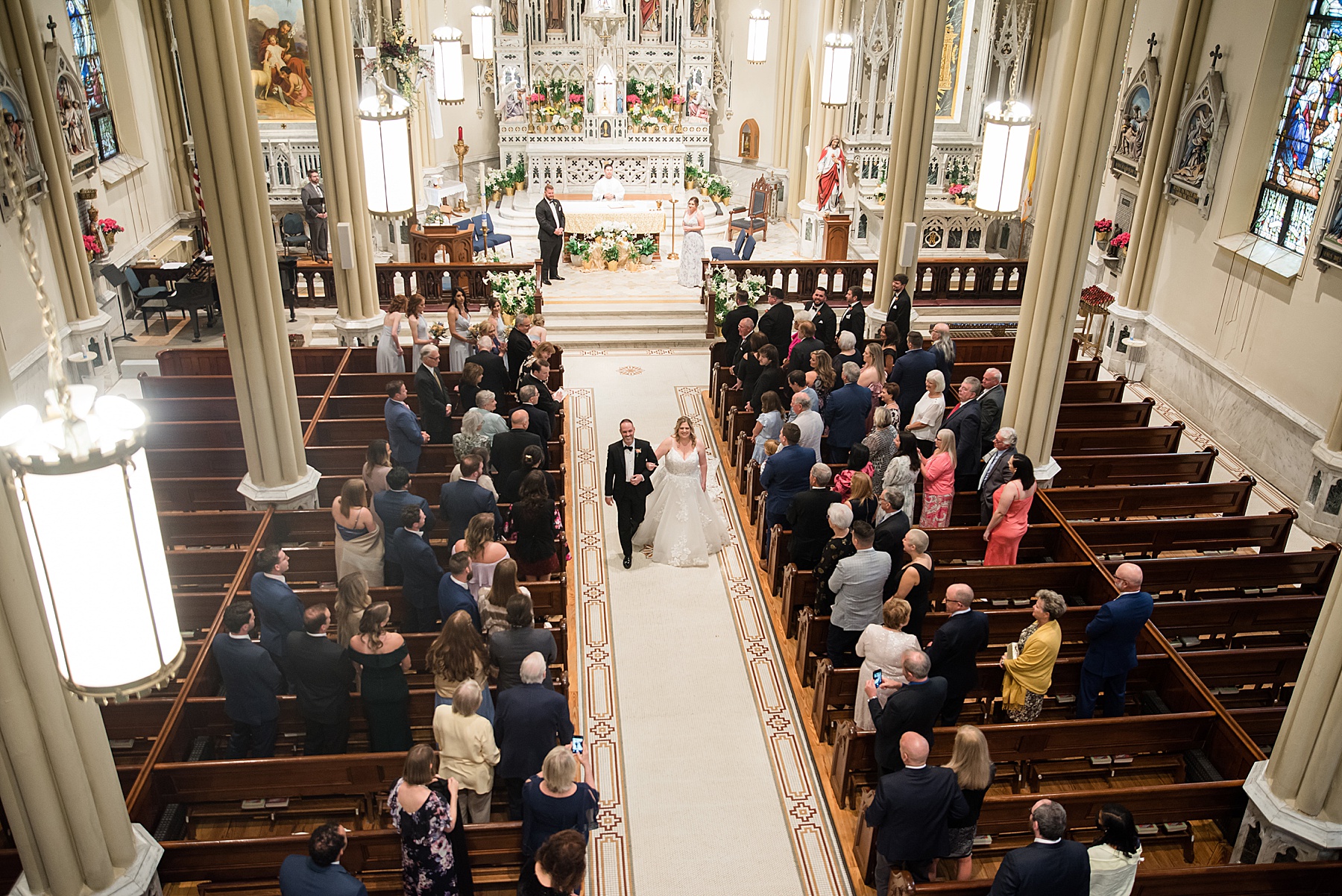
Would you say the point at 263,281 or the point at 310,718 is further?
the point at 263,281

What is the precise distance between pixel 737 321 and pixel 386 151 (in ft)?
15.3

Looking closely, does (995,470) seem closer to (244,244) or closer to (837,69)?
(244,244)

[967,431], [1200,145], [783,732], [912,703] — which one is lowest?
[783,732]

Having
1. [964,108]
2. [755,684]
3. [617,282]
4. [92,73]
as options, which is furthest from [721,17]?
[755,684]

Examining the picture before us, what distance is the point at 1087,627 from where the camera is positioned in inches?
268

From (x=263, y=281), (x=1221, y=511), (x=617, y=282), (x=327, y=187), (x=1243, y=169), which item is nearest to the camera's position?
(x=263, y=281)

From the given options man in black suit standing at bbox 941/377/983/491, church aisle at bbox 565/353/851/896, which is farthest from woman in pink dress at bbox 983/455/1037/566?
church aisle at bbox 565/353/851/896

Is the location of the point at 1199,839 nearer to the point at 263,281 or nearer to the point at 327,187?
the point at 263,281

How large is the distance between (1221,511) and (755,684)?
495 centimetres

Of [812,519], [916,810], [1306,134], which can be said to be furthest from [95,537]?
[1306,134]

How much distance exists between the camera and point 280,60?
19.2 m

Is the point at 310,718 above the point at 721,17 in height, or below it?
below

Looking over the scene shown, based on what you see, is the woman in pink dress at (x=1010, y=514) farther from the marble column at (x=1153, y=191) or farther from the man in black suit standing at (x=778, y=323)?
the marble column at (x=1153, y=191)

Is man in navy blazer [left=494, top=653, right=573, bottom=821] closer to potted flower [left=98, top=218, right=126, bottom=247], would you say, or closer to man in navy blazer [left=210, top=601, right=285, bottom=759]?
man in navy blazer [left=210, top=601, right=285, bottom=759]
